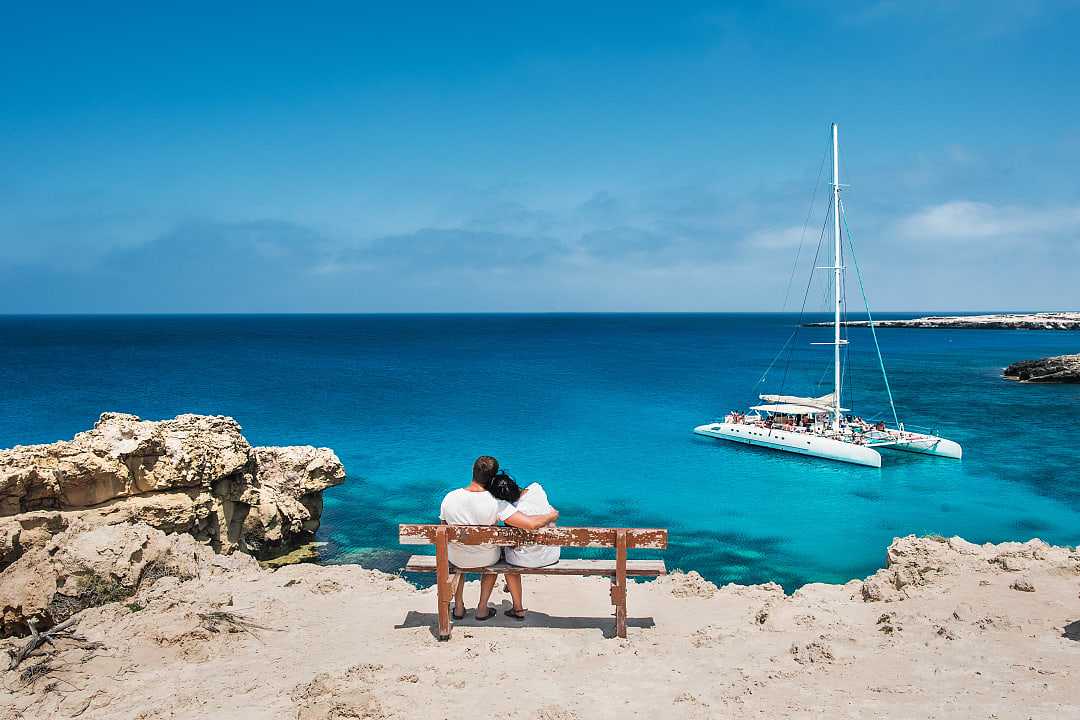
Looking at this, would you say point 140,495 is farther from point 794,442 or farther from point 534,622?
point 794,442

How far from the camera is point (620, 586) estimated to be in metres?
6.47

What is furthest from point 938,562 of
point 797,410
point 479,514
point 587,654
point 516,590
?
point 797,410

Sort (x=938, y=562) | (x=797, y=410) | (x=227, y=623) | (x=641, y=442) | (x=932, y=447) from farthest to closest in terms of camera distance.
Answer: (x=797, y=410) < (x=641, y=442) < (x=932, y=447) < (x=938, y=562) < (x=227, y=623)

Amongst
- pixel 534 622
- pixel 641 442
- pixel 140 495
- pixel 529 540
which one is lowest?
pixel 641 442

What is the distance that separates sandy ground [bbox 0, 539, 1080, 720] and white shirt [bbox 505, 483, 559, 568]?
0.75 meters

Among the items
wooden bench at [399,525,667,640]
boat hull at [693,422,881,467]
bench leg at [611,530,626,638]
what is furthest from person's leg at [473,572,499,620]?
boat hull at [693,422,881,467]

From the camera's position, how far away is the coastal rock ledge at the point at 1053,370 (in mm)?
51188

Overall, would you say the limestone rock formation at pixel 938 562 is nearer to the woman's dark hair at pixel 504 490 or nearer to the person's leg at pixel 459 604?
the woman's dark hair at pixel 504 490

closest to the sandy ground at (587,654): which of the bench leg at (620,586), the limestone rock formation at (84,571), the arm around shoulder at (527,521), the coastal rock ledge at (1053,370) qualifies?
the bench leg at (620,586)

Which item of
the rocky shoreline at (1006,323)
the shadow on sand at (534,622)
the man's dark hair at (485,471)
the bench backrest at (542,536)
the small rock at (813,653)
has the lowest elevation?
the shadow on sand at (534,622)

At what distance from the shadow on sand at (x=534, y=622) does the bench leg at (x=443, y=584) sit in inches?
11.6

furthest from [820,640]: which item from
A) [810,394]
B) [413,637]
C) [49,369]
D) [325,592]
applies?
[49,369]

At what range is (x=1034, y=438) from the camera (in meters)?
30.7

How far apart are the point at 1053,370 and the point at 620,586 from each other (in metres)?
60.4
